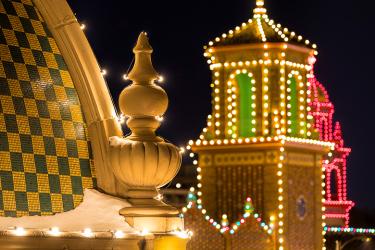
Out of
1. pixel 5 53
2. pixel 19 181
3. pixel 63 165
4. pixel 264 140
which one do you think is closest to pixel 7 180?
pixel 19 181

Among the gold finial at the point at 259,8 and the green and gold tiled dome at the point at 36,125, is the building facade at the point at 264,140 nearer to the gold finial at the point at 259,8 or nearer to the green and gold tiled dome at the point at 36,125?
the gold finial at the point at 259,8

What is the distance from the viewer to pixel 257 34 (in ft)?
99.9

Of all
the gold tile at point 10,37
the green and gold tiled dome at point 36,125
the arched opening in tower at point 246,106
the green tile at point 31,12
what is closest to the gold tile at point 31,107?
the green and gold tiled dome at point 36,125

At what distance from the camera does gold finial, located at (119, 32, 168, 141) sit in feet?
29.0

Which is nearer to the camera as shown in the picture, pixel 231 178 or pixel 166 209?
pixel 166 209

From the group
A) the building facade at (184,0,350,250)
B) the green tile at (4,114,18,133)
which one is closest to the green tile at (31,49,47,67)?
the green tile at (4,114,18,133)

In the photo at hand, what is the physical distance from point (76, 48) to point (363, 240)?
31.7m

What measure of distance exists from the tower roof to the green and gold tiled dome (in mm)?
21077

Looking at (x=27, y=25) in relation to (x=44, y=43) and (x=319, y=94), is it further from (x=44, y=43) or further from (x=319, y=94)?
(x=319, y=94)

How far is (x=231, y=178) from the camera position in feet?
102

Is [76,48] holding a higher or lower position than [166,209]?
higher

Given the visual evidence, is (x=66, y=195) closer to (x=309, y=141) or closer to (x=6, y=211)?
(x=6, y=211)

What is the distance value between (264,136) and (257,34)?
261cm

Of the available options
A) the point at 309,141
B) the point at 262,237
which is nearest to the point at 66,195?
the point at 262,237
